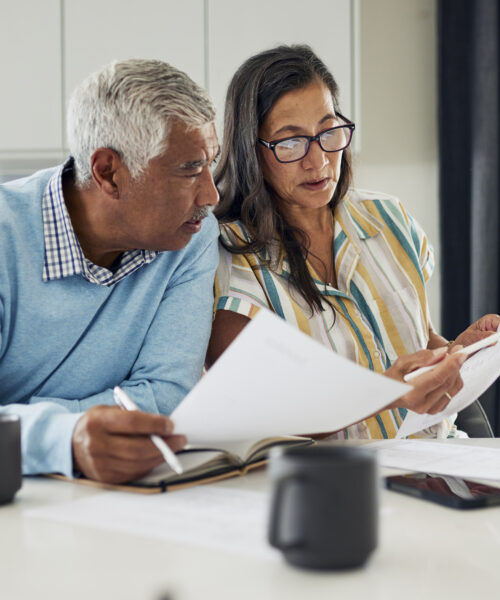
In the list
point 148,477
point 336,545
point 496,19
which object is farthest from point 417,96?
point 336,545

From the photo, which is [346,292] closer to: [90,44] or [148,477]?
[148,477]

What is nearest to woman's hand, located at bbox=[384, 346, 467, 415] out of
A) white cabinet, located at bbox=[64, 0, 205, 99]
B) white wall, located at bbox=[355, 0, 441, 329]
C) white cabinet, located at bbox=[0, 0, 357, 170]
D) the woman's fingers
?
the woman's fingers

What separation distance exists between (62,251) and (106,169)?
166mm

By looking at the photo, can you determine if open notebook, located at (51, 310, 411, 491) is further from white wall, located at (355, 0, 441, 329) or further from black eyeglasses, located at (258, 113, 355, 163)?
white wall, located at (355, 0, 441, 329)

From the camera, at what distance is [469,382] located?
4.24ft

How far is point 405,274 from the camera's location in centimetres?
171

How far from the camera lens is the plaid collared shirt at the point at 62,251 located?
124cm

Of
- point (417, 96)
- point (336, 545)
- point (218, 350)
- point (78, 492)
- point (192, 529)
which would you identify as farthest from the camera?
point (417, 96)

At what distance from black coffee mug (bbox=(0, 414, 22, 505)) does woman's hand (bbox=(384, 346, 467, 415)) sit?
596mm

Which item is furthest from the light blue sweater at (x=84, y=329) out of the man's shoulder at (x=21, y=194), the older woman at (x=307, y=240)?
the older woman at (x=307, y=240)

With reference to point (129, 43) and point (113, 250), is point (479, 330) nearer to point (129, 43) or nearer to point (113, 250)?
point (113, 250)

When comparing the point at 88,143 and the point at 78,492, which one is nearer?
the point at 78,492

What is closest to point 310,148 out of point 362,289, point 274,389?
point 362,289

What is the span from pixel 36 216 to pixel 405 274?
2.76 ft
